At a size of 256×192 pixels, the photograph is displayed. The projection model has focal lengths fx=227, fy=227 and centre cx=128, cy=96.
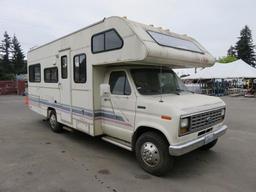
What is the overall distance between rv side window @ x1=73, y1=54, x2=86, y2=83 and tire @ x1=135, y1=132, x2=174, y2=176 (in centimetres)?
230

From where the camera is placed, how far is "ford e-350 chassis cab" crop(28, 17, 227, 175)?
410 cm

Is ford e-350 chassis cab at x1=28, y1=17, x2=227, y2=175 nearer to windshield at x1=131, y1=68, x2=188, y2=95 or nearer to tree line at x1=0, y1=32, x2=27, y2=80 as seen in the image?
windshield at x1=131, y1=68, x2=188, y2=95

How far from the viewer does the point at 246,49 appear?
170ft

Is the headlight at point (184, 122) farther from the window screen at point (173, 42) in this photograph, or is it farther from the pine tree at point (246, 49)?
the pine tree at point (246, 49)

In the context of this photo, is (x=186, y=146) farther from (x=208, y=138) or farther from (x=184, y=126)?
→ (x=208, y=138)

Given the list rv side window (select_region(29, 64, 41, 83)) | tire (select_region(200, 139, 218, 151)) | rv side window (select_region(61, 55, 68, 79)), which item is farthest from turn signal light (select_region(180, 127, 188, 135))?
rv side window (select_region(29, 64, 41, 83))

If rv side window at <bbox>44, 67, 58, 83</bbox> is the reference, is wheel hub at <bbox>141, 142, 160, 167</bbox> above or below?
below

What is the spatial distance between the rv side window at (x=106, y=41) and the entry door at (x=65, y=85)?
1382 millimetres

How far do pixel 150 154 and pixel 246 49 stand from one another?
55685 mm

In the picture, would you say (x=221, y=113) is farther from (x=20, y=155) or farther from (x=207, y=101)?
(x=20, y=155)

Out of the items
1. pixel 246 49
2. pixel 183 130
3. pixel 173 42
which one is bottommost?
pixel 183 130

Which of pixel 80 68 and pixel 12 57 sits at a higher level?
pixel 12 57

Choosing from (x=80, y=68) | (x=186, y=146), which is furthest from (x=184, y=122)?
(x=80, y=68)

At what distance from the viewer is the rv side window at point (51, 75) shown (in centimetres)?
711
